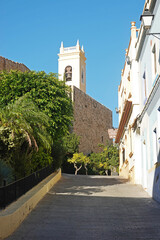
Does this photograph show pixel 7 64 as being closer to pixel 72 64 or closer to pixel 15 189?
pixel 15 189

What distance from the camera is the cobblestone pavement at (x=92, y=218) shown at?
705cm

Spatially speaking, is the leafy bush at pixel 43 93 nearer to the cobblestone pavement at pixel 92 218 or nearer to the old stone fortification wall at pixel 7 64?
the cobblestone pavement at pixel 92 218

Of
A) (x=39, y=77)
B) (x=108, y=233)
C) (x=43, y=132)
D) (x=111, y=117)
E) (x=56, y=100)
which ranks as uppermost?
(x=111, y=117)

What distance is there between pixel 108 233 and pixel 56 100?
8.75 m

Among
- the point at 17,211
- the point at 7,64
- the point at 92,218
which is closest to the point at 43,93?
the point at 92,218

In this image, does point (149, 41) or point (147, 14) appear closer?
point (147, 14)

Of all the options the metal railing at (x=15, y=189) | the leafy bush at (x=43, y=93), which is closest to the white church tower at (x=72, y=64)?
the leafy bush at (x=43, y=93)

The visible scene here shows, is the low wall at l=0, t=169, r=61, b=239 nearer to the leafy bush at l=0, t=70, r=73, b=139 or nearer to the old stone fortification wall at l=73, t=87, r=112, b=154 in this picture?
the leafy bush at l=0, t=70, r=73, b=139

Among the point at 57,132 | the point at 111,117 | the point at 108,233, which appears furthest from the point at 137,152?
the point at 111,117

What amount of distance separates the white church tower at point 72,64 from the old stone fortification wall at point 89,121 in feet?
61.8

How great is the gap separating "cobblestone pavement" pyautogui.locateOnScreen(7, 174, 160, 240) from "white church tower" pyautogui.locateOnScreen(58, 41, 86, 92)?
196 feet

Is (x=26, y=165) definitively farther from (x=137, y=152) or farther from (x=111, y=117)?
(x=111, y=117)

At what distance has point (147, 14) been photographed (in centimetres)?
913

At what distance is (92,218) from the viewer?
340 inches
